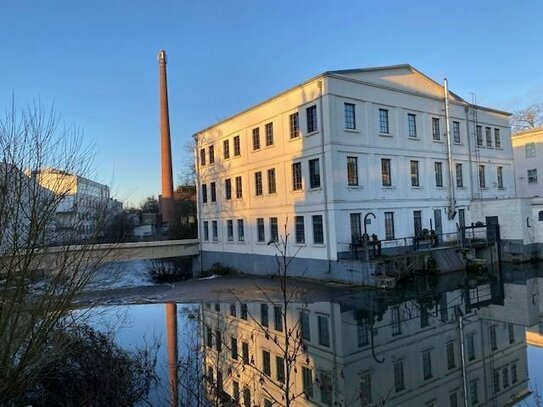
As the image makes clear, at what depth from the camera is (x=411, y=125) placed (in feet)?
91.9

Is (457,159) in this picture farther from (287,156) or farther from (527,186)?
(527,186)

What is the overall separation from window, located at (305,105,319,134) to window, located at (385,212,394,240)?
6.38 metres

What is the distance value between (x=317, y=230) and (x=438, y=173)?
10.0 m

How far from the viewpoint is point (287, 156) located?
2692 centimetres

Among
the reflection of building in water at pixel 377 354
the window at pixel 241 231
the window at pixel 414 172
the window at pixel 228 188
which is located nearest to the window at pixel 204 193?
the window at pixel 228 188

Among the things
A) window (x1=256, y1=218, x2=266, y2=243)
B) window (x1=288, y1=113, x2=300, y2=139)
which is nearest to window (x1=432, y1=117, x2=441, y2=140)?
window (x1=288, y1=113, x2=300, y2=139)

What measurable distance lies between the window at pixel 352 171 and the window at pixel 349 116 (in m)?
1.75

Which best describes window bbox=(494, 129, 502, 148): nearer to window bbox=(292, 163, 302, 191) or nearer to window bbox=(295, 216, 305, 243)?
window bbox=(292, 163, 302, 191)

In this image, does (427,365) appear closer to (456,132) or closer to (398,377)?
(398,377)

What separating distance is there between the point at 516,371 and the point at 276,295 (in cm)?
1225

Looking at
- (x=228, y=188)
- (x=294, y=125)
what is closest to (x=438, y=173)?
(x=294, y=125)

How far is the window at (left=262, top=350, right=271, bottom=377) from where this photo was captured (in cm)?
962

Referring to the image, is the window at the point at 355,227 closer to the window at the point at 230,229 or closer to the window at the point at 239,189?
the window at the point at 239,189

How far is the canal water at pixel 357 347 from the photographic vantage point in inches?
295
